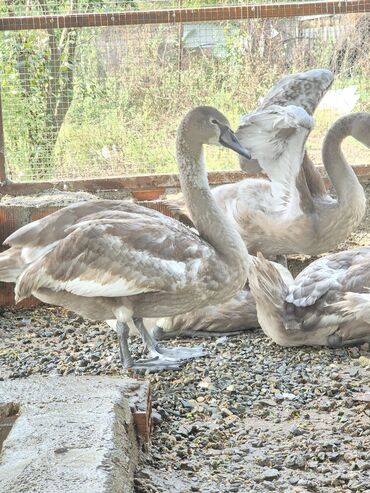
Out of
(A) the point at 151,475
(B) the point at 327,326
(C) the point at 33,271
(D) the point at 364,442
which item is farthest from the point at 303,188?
(A) the point at 151,475

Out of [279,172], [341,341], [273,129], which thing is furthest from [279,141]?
[341,341]

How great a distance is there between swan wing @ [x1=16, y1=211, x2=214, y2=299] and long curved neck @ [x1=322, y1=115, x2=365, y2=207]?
1.77m

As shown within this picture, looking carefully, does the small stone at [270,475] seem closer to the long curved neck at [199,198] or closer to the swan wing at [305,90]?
the long curved neck at [199,198]

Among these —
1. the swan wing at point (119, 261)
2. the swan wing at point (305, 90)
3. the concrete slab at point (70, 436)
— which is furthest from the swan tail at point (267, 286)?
the swan wing at point (305, 90)

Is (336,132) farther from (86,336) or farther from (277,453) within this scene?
(277,453)

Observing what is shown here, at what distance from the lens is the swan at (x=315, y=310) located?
444 cm

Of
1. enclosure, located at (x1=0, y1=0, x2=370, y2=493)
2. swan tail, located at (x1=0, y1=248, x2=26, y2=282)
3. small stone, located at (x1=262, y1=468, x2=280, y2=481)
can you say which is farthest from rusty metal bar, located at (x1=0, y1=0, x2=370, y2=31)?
small stone, located at (x1=262, y1=468, x2=280, y2=481)

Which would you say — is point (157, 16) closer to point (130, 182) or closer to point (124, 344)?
point (130, 182)

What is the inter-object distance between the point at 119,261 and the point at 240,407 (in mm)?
850

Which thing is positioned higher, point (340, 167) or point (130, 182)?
point (340, 167)

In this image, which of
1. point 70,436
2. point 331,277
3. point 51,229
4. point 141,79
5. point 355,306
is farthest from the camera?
point 141,79

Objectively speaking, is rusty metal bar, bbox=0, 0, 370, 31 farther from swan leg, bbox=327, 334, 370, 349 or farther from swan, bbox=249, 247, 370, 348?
swan leg, bbox=327, 334, 370, 349

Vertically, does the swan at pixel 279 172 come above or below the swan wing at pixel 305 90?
below

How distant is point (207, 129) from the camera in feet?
13.8
